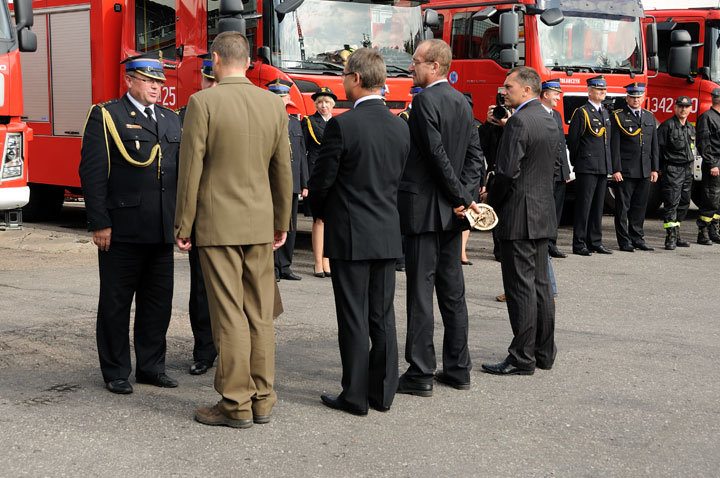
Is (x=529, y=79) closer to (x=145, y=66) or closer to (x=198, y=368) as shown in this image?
(x=145, y=66)

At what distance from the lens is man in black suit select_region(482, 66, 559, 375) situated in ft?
20.3

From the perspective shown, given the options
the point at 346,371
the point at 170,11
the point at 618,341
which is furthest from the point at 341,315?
the point at 170,11

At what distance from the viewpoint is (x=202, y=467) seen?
446 cm

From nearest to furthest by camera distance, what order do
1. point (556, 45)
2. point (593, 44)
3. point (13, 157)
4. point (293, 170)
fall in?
point (13, 157)
point (293, 170)
point (556, 45)
point (593, 44)

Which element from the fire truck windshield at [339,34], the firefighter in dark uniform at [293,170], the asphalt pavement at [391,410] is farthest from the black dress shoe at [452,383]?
the fire truck windshield at [339,34]

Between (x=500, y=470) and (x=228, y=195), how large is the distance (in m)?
1.87

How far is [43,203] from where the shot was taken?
14898 mm

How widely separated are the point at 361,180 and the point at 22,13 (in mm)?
5532

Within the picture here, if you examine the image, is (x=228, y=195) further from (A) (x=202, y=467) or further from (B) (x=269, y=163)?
(A) (x=202, y=467)

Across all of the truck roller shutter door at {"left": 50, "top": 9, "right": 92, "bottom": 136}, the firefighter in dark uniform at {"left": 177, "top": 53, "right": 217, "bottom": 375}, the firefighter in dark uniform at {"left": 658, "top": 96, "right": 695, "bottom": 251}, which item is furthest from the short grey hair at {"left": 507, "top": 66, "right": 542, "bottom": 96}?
the truck roller shutter door at {"left": 50, "top": 9, "right": 92, "bottom": 136}

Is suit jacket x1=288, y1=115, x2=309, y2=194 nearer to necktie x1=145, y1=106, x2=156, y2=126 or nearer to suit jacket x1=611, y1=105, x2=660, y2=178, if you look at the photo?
necktie x1=145, y1=106, x2=156, y2=126

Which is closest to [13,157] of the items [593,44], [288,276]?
[288,276]

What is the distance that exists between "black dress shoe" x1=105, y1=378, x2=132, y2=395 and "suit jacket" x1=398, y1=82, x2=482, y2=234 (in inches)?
70.8

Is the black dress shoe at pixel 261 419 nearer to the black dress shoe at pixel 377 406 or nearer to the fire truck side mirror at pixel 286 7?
the black dress shoe at pixel 377 406
